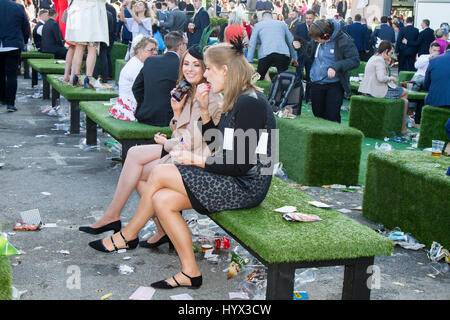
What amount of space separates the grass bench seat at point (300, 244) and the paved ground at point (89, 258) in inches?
19.9

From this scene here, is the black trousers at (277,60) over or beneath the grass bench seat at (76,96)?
over

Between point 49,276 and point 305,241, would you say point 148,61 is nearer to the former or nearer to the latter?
point 49,276

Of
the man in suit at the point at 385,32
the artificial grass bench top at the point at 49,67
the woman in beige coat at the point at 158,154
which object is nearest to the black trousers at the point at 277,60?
the artificial grass bench top at the point at 49,67

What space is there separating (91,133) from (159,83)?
7.48 feet

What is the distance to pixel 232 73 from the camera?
3.81 metres

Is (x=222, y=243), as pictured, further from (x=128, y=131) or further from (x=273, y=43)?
(x=273, y=43)

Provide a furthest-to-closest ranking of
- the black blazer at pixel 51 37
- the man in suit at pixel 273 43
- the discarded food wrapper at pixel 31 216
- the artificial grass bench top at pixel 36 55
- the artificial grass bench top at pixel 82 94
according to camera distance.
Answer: the artificial grass bench top at pixel 36 55 < the black blazer at pixel 51 37 < the man in suit at pixel 273 43 < the artificial grass bench top at pixel 82 94 < the discarded food wrapper at pixel 31 216

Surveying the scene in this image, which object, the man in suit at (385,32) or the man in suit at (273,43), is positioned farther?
the man in suit at (385,32)

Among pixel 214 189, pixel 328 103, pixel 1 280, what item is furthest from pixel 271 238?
pixel 328 103

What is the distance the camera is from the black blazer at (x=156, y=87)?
607cm

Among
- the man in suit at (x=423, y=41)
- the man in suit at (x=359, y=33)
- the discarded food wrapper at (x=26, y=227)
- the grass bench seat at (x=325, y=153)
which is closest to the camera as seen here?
the discarded food wrapper at (x=26, y=227)

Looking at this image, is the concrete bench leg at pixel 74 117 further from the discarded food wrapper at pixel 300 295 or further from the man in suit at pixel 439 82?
the discarded food wrapper at pixel 300 295

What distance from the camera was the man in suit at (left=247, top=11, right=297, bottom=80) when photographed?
34.9 feet

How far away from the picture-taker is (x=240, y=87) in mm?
3812
